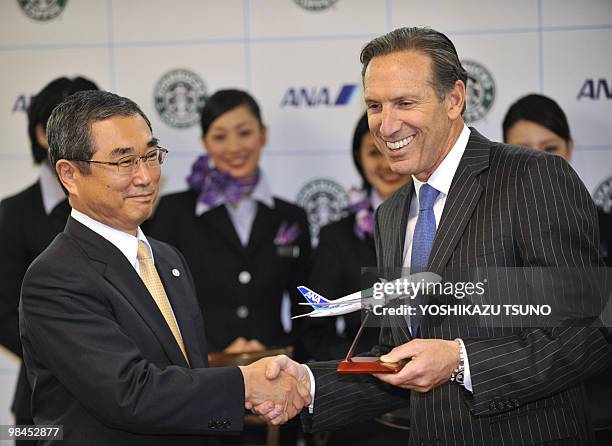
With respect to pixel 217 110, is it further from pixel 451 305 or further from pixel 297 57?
pixel 451 305

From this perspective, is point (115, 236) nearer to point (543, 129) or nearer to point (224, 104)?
point (224, 104)

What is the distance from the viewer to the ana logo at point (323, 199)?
4.96 metres

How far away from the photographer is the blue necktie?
2.66 m

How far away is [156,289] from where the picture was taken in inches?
110

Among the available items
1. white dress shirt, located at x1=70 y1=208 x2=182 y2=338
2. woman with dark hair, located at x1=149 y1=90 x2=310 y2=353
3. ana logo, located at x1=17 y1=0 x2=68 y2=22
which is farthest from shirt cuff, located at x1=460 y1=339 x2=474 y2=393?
ana logo, located at x1=17 y1=0 x2=68 y2=22

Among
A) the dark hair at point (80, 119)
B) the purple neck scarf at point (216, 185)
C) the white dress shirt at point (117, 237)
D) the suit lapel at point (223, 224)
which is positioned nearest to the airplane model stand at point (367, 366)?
the white dress shirt at point (117, 237)

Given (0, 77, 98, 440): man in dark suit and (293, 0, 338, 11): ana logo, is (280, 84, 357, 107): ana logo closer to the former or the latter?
(293, 0, 338, 11): ana logo

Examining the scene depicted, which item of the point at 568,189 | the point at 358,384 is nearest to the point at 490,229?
the point at 568,189

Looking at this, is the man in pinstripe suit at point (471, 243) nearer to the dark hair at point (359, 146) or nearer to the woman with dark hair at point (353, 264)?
the woman with dark hair at point (353, 264)

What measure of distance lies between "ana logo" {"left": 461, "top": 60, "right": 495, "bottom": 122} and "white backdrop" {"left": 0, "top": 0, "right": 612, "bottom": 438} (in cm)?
2

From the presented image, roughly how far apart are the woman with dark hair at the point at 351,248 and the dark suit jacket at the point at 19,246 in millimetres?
1265

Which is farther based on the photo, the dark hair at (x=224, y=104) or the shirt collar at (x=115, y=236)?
the dark hair at (x=224, y=104)

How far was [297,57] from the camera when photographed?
16.2 ft

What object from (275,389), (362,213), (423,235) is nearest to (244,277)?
(362,213)
